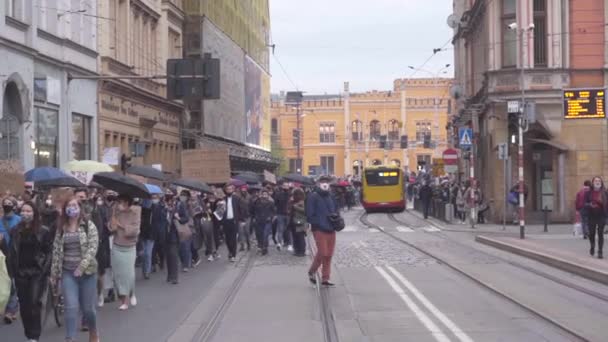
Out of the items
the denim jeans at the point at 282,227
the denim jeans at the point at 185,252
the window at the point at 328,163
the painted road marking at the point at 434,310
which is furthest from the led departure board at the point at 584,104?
the window at the point at 328,163

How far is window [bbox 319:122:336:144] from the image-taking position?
4077 inches

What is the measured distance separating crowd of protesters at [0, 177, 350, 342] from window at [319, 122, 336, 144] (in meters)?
77.0

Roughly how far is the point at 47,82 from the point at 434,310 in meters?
18.6

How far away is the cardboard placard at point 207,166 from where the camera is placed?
30.6 metres

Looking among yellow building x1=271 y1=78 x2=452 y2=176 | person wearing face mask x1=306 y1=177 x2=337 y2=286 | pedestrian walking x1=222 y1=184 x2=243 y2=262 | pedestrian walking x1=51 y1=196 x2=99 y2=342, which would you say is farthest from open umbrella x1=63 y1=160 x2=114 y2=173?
yellow building x1=271 y1=78 x2=452 y2=176

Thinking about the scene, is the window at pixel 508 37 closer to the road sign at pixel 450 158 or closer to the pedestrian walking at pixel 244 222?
the road sign at pixel 450 158

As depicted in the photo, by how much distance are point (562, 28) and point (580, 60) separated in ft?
4.65

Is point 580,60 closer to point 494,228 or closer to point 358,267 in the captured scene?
point 494,228

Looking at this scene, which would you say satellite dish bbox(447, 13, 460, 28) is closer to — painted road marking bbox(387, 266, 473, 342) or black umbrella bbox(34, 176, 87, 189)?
painted road marking bbox(387, 266, 473, 342)

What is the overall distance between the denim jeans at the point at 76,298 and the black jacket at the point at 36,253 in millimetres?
592

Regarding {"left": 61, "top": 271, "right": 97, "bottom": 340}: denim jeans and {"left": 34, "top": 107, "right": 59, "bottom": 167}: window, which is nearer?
{"left": 61, "top": 271, "right": 97, "bottom": 340}: denim jeans

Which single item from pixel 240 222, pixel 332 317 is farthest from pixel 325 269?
pixel 240 222

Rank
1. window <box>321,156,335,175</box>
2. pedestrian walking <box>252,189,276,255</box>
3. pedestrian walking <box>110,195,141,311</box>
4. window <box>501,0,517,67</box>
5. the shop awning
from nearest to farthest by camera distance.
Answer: pedestrian walking <box>110,195,141,311</box>
pedestrian walking <box>252,189,276,255</box>
the shop awning
window <box>501,0,517,67</box>
window <box>321,156,335,175</box>

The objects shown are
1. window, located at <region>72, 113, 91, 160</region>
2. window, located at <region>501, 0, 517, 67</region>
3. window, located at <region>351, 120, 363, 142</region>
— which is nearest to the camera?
window, located at <region>72, 113, 91, 160</region>
